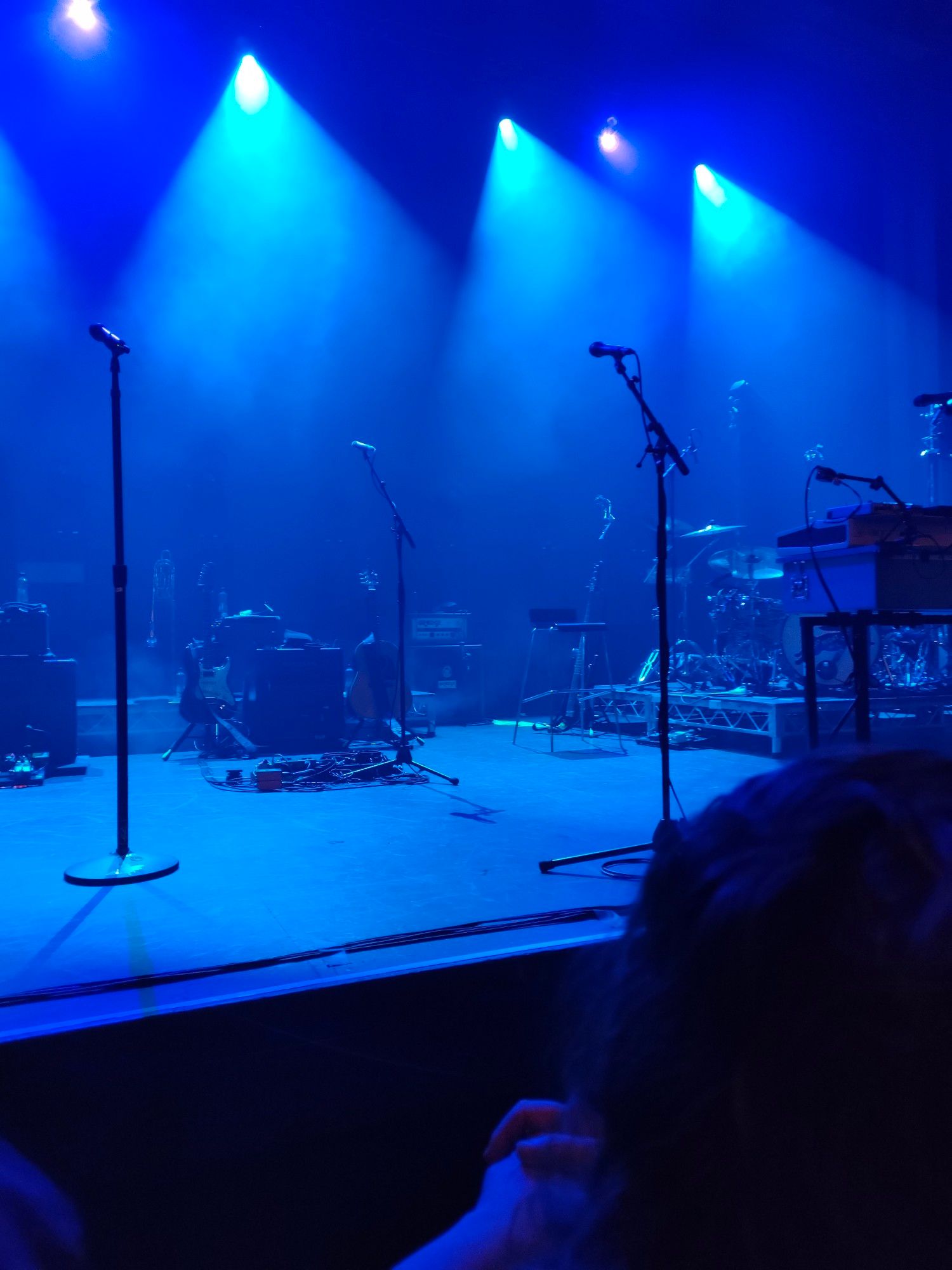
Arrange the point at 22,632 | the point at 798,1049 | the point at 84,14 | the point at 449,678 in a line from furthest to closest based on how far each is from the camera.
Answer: the point at 449,678, the point at 84,14, the point at 22,632, the point at 798,1049

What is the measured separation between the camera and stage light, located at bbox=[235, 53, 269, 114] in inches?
307

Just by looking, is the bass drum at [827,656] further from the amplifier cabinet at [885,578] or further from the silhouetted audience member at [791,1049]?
the silhouetted audience member at [791,1049]

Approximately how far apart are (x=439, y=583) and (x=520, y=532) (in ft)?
3.51

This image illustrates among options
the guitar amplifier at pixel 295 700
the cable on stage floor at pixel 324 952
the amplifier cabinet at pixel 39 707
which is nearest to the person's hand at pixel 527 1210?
the cable on stage floor at pixel 324 952

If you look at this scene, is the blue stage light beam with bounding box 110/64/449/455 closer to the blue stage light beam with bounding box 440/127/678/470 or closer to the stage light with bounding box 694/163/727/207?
the blue stage light beam with bounding box 440/127/678/470

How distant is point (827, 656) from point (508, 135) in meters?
5.95

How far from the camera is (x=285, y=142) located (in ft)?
26.8

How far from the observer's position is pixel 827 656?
711 centimetres

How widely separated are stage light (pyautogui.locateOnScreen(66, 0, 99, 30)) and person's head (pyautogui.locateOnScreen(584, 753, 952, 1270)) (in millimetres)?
8660

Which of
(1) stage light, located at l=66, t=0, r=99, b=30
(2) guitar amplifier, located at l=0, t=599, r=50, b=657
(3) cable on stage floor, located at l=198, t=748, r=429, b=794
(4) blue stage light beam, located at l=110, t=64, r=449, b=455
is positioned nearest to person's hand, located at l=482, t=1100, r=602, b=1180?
(3) cable on stage floor, located at l=198, t=748, r=429, b=794

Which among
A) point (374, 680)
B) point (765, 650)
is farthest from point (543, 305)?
point (374, 680)

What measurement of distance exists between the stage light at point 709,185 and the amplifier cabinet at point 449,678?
5342 mm

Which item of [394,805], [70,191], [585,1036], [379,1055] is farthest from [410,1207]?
[70,191]

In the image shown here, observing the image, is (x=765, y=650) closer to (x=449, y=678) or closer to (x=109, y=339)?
(x=449, y=678)
